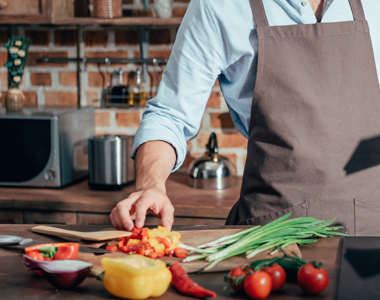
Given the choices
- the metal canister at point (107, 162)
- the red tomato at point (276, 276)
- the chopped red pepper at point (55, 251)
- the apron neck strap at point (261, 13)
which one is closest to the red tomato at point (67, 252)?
the chopped red pepper at point (55, 251)

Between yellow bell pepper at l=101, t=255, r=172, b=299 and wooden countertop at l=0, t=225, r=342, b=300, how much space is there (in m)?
0.02

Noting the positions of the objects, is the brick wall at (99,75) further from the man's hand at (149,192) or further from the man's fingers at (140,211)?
the man's fingers at (140,211)

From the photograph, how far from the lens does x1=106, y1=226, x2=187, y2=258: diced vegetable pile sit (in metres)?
0.87

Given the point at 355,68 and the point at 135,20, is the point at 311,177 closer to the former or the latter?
the point at 355,68

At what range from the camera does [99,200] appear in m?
1.85

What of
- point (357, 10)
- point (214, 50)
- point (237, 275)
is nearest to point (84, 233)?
point (237, 275)

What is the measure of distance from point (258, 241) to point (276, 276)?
17 centimetres

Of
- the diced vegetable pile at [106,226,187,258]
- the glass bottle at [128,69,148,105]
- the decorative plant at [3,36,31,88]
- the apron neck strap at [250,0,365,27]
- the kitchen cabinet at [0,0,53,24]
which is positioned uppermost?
the kitchen cabinet at [0,0,53,24]

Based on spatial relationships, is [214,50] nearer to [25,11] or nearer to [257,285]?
[257,285]

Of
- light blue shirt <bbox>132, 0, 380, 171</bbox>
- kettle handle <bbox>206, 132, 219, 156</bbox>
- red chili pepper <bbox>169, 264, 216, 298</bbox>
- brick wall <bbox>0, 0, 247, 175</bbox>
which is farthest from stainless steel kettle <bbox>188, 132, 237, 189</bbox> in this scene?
red chili pepper <bbox>169, 264, 216, 298</bbox>

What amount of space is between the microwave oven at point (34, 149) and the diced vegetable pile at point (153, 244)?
43.6 inches

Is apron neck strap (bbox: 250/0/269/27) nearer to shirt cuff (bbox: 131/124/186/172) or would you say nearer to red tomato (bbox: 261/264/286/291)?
shirt cuff (bbox: 131/124/186/172)

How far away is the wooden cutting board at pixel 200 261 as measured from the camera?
0.81m

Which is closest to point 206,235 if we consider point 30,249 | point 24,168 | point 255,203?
point 255,203
